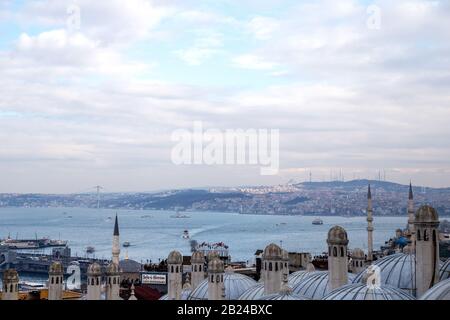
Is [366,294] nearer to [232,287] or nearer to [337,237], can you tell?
[337,237]

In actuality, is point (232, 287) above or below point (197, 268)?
below

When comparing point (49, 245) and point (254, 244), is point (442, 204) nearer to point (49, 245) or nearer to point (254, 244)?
point (254, 244)

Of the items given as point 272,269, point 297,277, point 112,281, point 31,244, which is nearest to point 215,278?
point 272,269

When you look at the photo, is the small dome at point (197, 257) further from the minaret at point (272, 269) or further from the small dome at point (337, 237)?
the small dome at point (337, 237)

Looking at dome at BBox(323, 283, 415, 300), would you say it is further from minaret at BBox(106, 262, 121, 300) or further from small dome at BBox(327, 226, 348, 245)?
minaret at BBox(106, 262, 121, 300)

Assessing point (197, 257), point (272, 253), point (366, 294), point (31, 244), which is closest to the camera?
point (366, 294)

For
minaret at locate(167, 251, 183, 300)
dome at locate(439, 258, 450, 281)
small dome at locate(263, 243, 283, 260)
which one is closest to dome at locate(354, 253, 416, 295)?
dome at locate(439, 258, 450, 281)
